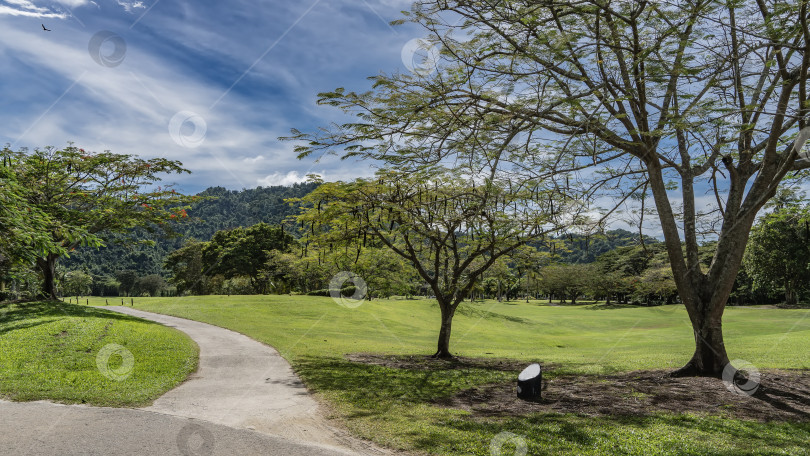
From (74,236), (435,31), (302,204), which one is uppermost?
(435,31)

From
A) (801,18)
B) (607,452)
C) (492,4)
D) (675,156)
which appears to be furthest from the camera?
(675,156)

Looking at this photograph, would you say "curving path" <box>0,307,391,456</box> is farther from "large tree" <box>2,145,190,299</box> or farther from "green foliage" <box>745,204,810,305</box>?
"green foliage" <box>745,204,810,305</box>

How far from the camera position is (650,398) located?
982cm

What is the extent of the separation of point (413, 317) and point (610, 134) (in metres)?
33.2

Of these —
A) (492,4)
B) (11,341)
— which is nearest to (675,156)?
(492,4)

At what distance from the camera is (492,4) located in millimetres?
8641

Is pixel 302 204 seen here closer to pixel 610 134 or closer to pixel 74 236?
pixel 74 236
